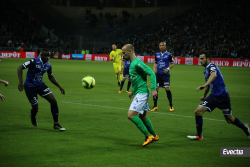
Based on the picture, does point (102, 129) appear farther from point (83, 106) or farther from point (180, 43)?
point (180, 43)

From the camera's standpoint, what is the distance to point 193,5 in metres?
59.0

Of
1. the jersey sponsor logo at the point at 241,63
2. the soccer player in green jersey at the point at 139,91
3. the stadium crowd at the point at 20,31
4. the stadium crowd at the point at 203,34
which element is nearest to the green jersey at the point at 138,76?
the soccer player in green jersey at the point at 139,91

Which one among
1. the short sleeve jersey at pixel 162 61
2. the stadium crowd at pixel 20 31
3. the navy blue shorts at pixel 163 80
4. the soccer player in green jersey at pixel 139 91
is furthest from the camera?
the stadium crowd at pixel 20 31

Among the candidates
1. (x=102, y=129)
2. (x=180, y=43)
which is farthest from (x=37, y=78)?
(x=180, y=43)

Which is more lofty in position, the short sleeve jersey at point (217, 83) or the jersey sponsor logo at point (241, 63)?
the short sleeve jersey at point (217, 83)

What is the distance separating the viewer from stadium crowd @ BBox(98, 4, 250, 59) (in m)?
42.5

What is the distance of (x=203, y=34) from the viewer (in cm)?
4759

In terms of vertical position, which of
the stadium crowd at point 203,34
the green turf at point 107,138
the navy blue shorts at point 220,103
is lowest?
the green turf at point 107,138

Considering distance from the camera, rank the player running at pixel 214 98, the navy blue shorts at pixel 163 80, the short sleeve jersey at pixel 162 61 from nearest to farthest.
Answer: the player running at pixel 214 98 → the navy blue shorts at pixel 163 80 → the short sleeve jersey at pixel 162 61

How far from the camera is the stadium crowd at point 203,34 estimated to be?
4253 cm

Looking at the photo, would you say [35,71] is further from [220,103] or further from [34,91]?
[220,103]

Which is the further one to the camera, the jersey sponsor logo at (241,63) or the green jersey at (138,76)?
the jersey sponsor logo at (241,63)

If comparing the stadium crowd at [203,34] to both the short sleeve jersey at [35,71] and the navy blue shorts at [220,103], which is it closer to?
the navy blue shorts at [220,103]

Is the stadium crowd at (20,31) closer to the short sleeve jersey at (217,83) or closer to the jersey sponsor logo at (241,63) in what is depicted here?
the jersey sponsor logo at (241,63)
